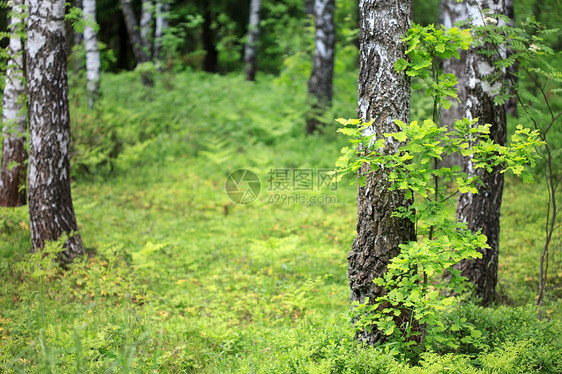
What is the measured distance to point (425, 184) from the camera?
3307 mm

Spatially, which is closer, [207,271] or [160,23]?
[207,271]

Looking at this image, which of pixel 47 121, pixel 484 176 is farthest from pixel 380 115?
pixel 47 121

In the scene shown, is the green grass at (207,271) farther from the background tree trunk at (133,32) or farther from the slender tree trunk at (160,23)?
the slender tree trunk at (160,23)

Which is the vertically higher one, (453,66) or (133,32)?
(133,32)

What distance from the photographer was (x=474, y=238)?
336 centimetres

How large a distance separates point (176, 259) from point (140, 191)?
9.61 feet

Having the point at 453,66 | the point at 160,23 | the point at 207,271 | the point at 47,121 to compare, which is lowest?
the point at 207,271

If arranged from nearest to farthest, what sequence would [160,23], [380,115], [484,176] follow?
1. [380,115]
2. [484,176]
3. [160,23]

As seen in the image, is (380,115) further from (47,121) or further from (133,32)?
(133,32)

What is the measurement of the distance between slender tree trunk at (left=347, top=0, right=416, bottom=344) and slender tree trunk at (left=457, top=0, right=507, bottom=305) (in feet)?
5.47

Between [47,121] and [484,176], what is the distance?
5370 mm

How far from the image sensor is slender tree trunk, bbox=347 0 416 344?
11.8 ft
